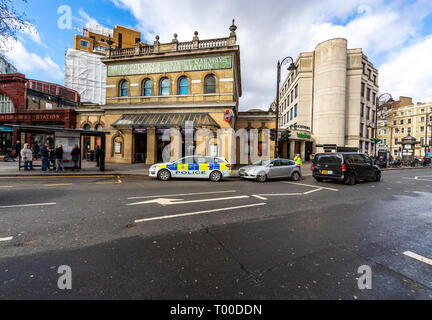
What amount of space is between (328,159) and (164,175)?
9.82 m

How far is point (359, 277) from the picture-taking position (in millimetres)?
2404

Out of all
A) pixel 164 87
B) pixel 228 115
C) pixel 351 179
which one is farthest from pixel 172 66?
pixel 351 179

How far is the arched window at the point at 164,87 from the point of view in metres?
18.5

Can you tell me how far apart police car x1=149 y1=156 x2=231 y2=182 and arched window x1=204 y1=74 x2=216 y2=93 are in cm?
929

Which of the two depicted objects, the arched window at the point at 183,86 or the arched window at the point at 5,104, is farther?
the arched window at the point at 5,104

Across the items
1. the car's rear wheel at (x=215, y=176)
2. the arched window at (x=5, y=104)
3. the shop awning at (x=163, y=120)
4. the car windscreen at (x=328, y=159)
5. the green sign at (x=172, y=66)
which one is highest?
the green sign at (x=172, y=66)

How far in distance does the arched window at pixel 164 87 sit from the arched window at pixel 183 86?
51.5 inches

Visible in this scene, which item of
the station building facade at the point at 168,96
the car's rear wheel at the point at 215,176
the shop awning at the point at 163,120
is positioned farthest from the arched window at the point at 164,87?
the car's rear wheel at the point at 215,176

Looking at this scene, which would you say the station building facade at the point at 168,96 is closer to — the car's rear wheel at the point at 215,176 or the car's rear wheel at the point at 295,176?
the car's rear wheel at the point at 215,176

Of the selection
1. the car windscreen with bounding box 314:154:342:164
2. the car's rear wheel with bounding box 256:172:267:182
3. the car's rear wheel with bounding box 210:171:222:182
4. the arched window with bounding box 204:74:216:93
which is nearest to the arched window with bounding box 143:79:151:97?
the arched window with bounding box 204:74:216:93

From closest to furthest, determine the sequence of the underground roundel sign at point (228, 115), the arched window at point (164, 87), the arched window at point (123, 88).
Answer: the underground roundel sign at point (228, 115), the arched window at point (164, 87), the arched window at point (123, 88)
